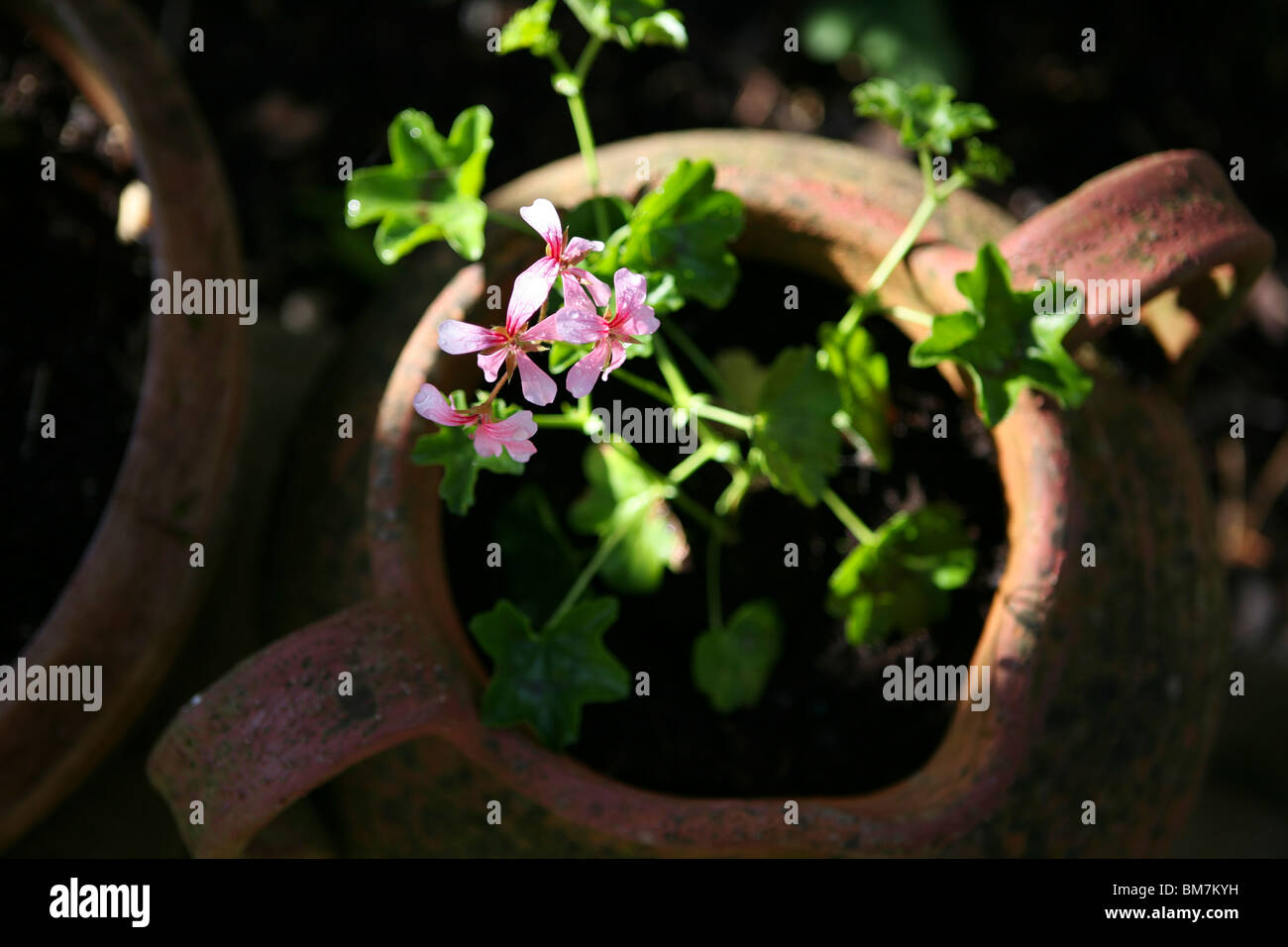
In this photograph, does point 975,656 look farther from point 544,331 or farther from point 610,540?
point 544,331

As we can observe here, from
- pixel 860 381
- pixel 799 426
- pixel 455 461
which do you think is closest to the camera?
pixel 455 461

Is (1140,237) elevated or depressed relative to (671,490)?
elevated

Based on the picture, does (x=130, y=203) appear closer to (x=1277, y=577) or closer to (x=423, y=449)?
(x=423, y=449)

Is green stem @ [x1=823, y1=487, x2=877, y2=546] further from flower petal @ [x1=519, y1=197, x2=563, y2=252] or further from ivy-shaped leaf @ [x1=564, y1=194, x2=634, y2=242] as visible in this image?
flower petal @ [x1=519, y1=197, x2=563, y2=252]

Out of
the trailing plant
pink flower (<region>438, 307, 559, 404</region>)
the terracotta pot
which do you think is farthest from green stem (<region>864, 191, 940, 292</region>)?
the terracotta pot

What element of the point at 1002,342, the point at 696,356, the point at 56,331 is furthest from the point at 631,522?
the point at 56,331

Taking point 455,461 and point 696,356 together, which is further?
point 696,356
